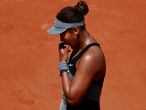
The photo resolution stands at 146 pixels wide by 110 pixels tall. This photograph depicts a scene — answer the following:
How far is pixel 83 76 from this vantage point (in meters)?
2.89

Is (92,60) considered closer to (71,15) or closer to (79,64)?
(79,64)

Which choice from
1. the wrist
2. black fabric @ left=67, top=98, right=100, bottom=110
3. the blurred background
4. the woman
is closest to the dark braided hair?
the woman

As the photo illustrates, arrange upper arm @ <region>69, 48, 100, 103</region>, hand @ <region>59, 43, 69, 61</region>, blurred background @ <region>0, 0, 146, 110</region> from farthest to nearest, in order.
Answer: blurred background @ <region>0, 0, 146, 110</region> → hand @ <region>59, 43, 69, 61</region> → upper arm @ <region>69, 48, 100, 103</region>

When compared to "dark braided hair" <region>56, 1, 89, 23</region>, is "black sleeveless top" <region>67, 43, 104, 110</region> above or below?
below

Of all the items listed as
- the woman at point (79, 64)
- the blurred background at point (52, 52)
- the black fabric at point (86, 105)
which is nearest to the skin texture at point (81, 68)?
the woman at point (79, 64)

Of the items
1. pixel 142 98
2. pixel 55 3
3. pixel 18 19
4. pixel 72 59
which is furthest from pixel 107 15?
pixel 72 59

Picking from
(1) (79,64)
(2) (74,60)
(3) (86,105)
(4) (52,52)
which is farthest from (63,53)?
(4) (52,52)

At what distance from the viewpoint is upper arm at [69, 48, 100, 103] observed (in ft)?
9.47

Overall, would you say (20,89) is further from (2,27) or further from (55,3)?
(55,3)

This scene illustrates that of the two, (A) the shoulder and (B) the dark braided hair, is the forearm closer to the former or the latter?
(A) the shoulder

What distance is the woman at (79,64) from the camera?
9.52ft

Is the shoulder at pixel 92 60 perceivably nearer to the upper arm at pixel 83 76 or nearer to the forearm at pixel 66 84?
the upper arm at pixel 83 76

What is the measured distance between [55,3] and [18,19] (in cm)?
100

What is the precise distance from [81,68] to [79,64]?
5 cm
